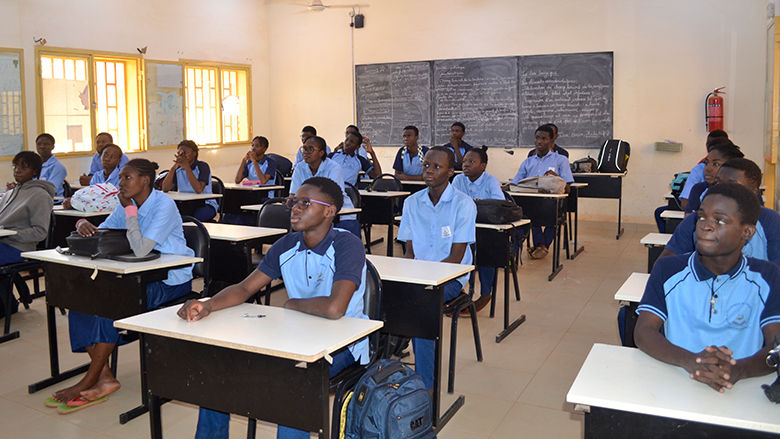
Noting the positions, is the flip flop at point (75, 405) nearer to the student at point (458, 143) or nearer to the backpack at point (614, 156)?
the student at point (458, 143)

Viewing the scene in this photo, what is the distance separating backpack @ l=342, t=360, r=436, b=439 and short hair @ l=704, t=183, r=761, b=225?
3.65ft

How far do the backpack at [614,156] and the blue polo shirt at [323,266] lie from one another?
6455mm

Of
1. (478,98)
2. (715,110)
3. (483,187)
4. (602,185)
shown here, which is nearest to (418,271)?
(483,187)

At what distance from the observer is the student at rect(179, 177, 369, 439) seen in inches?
92.4

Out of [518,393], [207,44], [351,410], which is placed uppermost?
[207,44]

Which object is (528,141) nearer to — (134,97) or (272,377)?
(134,97)

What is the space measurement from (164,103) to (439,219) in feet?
22.1

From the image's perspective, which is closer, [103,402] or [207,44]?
[103,402]

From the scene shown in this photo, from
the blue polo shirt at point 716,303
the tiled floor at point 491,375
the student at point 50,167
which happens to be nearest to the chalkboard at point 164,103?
the student at point 50,167

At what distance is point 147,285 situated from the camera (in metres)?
3.19

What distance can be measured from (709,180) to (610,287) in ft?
5.46

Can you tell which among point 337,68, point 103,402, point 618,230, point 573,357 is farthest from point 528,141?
point 103,402

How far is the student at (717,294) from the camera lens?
1.88 meters

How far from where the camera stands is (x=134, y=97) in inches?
352
